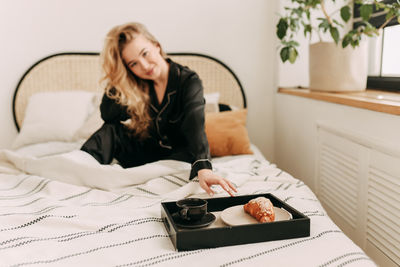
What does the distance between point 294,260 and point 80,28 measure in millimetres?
2309

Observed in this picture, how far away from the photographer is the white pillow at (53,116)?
89.9 inches

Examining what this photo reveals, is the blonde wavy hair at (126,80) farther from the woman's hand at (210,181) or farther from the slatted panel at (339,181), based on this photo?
the slatted panel at (339,181)

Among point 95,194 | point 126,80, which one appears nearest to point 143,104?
point 126,80

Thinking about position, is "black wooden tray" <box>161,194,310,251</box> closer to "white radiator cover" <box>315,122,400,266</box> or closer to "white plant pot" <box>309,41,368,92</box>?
"white radiator cover" <box>315,122,400,266</box>

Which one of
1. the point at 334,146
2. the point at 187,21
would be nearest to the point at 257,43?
the point at 187,21

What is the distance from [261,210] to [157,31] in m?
1.98

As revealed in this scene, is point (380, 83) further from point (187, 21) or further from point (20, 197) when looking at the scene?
point (20, 197)

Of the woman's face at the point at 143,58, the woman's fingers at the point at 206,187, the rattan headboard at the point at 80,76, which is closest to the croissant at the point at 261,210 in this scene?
the woman's fingers at the point at 206,187

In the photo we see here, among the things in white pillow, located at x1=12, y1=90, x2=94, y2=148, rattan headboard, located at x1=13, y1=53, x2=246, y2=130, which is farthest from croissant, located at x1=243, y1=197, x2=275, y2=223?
rattan headboard, located at x1=13, y1=53, x2=246, y2=130

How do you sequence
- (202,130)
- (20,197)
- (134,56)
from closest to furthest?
(20,197), (202,130), (134,56)

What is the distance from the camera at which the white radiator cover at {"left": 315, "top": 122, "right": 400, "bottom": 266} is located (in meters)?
1.24

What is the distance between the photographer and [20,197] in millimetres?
1296

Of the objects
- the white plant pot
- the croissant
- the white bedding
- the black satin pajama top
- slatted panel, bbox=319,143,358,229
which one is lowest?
slatted panel, bbox=319,143,358,229

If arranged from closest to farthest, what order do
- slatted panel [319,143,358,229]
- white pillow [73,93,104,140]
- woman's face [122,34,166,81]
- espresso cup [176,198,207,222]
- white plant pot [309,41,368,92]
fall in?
espresso cup [176,198,207,222] → slatted panel [319,143,358,229] → woman's face [122,34,166,81] → white plant pot [309,41,368,92] → white pillow [73,93,104,140]
